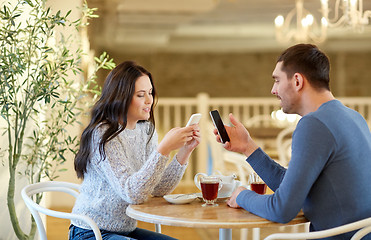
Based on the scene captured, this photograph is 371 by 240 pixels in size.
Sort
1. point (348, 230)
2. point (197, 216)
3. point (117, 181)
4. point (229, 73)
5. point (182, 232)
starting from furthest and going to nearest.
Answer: point (229, 73) → point (182, 232) → point (117, 181) → point (197, 216) → point (348, 230)

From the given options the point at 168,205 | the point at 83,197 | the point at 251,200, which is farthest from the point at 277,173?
the point at 83,197

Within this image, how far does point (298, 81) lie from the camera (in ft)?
5.30

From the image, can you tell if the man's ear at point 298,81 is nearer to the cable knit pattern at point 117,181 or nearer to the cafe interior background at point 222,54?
the cable knit pattern at point 117,181

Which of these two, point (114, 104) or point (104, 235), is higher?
point (114, 104)

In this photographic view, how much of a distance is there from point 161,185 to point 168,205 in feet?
0.69

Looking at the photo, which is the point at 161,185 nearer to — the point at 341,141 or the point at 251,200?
the point at 251,200

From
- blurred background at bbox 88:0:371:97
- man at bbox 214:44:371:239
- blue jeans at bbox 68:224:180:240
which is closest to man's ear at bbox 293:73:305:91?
man at bbox 214:44:371:239

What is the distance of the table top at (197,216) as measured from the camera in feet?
4.87

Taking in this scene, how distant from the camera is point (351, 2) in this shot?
12.5ft

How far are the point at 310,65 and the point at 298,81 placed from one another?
6cm

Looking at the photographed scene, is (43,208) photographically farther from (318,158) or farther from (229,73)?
(229,73)

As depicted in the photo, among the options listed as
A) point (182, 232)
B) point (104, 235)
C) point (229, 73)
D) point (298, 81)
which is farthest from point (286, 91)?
point (229, 73)

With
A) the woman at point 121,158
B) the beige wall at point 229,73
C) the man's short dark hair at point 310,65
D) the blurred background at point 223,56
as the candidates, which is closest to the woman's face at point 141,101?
the woman at point 121,158

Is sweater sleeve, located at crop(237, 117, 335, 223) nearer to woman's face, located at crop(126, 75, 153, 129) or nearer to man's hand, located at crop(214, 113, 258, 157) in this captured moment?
man's hand, located at crop(214, 113, 258, 157)
